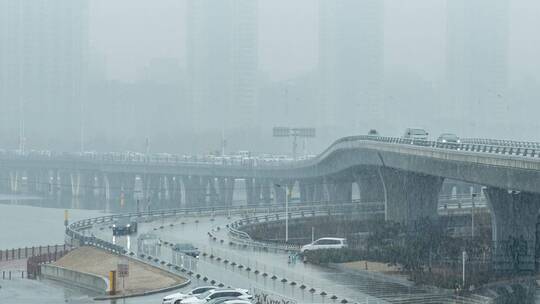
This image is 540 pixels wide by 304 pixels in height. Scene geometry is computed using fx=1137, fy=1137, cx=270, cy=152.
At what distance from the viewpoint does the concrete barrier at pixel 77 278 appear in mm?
41312

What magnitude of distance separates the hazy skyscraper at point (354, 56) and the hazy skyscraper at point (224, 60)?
1586cm

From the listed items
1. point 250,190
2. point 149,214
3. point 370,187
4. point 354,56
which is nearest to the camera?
point 149,214

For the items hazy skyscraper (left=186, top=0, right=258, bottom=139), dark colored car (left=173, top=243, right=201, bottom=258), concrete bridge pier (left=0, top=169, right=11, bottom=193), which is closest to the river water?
dark colored car (left=173, top=243, right=201, bottom=258)

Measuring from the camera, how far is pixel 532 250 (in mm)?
43094

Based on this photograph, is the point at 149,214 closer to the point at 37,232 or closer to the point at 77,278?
the point at 37,232

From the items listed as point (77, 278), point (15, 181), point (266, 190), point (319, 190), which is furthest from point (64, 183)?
point (77, 278)

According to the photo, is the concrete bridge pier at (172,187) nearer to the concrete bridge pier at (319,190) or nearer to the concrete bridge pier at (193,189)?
the concrete bridge pier at (193,189)

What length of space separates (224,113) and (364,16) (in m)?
31.5

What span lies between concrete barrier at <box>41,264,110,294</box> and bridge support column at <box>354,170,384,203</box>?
35899mm

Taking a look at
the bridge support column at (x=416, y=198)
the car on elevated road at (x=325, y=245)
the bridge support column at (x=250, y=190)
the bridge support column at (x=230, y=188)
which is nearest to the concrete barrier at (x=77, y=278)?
the car on elevated road at (x=325, y=245)

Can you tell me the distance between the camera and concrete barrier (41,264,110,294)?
41312mm

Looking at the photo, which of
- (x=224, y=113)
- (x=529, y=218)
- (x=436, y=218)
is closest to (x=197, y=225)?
(x=436, y=218)

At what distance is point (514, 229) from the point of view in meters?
43.8

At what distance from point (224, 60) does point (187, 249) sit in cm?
14834
